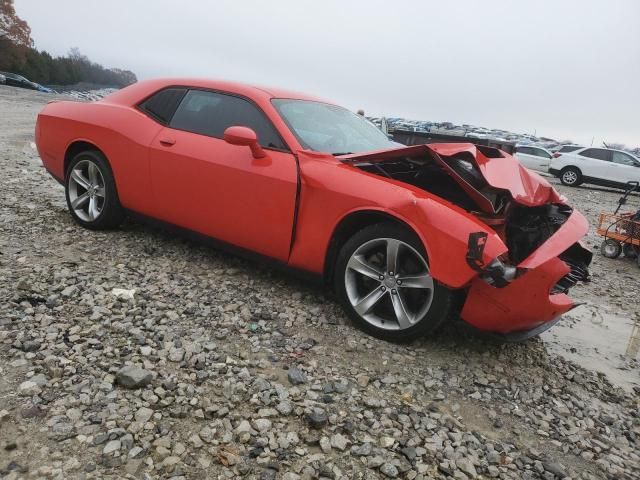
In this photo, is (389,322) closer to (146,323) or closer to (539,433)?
(539,433)

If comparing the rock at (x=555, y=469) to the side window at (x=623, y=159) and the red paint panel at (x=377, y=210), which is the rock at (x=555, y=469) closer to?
the red paint panel at (x=377, y=210)

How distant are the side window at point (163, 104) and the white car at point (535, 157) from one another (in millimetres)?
18681

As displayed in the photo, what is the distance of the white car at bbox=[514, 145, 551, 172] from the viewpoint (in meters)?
20.1

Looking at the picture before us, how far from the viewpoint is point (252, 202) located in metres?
3.45

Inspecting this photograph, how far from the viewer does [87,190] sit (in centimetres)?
449

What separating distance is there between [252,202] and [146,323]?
1076mm

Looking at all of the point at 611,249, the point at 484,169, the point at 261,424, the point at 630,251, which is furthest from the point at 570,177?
the point at 261,424

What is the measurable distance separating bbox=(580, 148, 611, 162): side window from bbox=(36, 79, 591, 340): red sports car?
16014 millimetres

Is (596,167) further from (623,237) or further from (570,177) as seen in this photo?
(623,237)

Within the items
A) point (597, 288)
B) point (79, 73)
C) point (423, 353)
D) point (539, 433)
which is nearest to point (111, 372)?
point (423, 353)

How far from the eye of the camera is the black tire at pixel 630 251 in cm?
698

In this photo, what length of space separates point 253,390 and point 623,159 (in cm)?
1876

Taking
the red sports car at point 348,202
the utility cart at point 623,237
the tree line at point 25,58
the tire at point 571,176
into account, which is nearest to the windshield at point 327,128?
the red sports car at point 348,202

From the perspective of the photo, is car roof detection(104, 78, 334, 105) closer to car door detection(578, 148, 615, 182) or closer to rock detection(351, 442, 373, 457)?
rock detection(351, 442, 373, 457)
